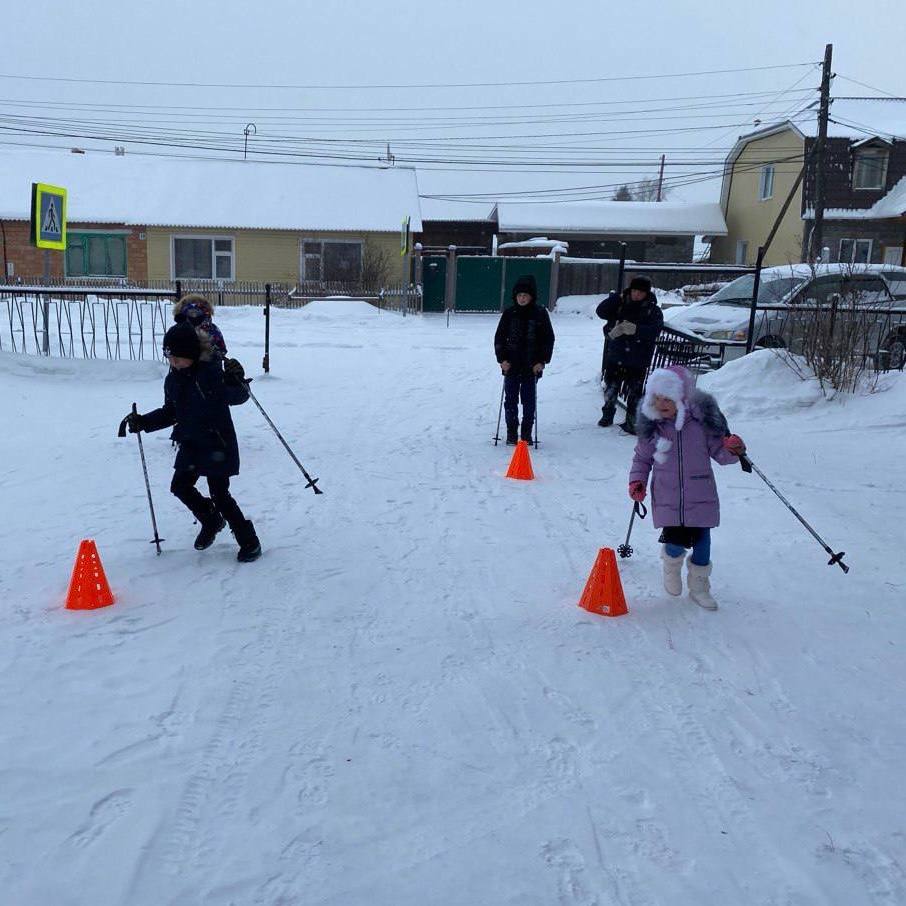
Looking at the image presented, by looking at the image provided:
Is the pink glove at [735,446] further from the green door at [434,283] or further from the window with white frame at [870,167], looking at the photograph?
the window with white frame at [870,167]

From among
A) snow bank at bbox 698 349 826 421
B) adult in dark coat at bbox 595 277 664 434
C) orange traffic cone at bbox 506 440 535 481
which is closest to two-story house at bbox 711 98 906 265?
snow bank at bbox 698 349 826 421

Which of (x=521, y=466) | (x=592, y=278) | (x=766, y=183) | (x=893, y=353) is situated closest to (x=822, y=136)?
(x=766, y=183)

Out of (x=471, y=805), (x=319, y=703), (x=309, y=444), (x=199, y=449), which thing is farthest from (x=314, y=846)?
(x=309, y=444)

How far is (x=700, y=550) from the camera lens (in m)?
4.98

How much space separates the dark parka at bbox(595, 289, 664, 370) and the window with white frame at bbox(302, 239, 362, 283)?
2243cm

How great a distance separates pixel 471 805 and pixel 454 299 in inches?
940

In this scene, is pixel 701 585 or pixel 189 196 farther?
pixel 189 196

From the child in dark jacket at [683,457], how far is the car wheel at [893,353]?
6.98m

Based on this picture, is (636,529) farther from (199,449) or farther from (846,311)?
(846,311)

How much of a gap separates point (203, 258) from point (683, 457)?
28926 mm

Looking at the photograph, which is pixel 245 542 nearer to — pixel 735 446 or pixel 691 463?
pixel 691 463

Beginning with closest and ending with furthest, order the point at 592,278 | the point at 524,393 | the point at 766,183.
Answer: the point at 524,393, the point at 592,278, the point at 766,183

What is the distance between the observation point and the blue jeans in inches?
195

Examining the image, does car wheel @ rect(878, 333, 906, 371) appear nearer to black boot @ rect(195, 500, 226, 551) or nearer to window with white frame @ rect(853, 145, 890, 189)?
black boot @ rect(195, 500, 226, 551)
